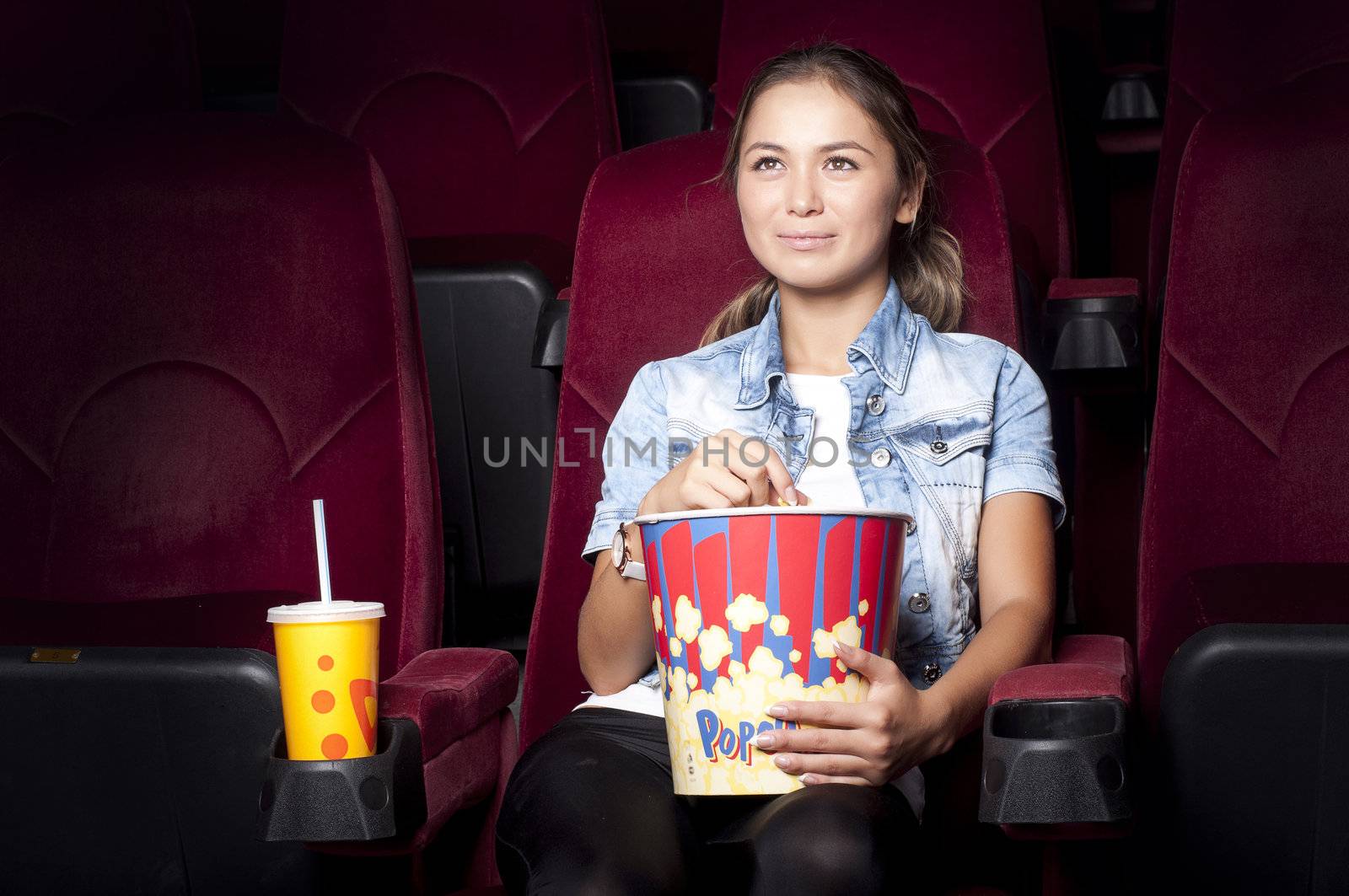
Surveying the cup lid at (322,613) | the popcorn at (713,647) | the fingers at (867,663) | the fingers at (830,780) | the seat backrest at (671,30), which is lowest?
the fingers at (830,780)

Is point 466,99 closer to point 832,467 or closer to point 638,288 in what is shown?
point 638,288

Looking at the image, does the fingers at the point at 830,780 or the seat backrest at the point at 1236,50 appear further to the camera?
the seat backrest at the point at 1236,50

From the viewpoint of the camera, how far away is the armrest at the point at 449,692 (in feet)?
2.57

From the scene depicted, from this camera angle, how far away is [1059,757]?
2.07ft

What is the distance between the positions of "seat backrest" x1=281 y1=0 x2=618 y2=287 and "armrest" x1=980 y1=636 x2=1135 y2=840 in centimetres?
107

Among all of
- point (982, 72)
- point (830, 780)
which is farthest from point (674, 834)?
point (982, 72)

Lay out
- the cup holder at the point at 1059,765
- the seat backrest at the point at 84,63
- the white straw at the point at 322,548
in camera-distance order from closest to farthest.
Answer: the cup holder at the point at 1059,765 < the white straw at the point at 322,548 < the seat backrest at the point at 84,63

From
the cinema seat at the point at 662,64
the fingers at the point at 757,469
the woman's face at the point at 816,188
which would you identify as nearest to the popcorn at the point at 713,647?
the fingers at the point at 757,469

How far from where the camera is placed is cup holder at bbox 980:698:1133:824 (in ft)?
2.04

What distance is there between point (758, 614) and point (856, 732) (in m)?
0.08

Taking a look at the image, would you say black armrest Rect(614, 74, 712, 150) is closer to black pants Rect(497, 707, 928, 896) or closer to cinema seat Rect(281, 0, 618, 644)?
cinema seat Rect(281, 0, 618, 644)

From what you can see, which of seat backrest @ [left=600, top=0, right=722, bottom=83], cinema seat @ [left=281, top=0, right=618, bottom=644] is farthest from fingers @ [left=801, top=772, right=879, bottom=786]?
seat backrest @ [left=600, top=0, right=722, bottom=83]

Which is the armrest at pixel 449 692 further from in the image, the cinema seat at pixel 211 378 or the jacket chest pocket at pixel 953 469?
the jacket chest pocket at pixel 953 469

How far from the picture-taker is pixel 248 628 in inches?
34.8
